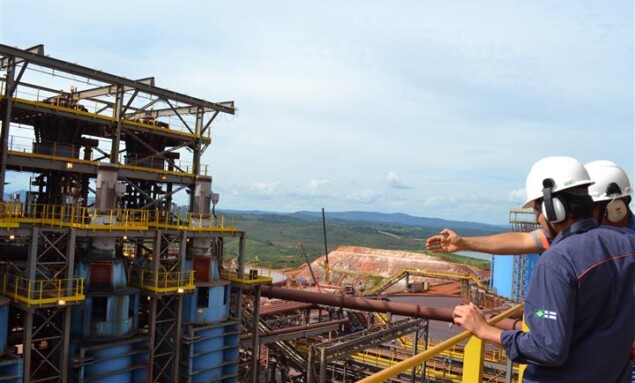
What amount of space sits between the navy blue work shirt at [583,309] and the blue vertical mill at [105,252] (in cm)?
1582

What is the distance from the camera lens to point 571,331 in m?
2.40

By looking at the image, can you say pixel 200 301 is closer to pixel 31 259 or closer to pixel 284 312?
pixel 31 259

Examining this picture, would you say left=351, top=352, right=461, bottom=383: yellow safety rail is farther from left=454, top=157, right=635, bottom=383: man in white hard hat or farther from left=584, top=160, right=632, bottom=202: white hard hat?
left=454, top=157, right=635, bottom=383: man in white hard hat

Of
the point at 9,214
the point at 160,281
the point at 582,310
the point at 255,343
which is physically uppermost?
the point at 582,310

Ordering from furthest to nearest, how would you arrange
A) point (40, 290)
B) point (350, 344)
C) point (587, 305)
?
point (350, 344) → point (40, 290) → point (587, 305)

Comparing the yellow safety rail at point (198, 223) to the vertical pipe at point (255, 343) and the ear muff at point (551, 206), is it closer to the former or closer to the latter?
the vertical pipe at point (255, 343)

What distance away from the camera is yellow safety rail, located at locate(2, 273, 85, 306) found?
15.0 meters

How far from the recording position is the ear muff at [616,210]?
4277 mm

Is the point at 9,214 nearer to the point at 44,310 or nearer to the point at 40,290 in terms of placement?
the point at 40,290

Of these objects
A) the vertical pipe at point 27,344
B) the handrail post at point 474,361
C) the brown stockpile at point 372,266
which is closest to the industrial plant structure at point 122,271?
the vertical pipe at point 27,344

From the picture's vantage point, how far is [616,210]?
4.35 metres

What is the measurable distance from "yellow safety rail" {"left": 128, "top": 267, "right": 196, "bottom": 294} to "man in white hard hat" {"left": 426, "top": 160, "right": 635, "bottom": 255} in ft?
51.5

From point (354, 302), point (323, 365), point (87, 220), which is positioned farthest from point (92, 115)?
point (354, 302)

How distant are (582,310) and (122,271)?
1780 centimetres
